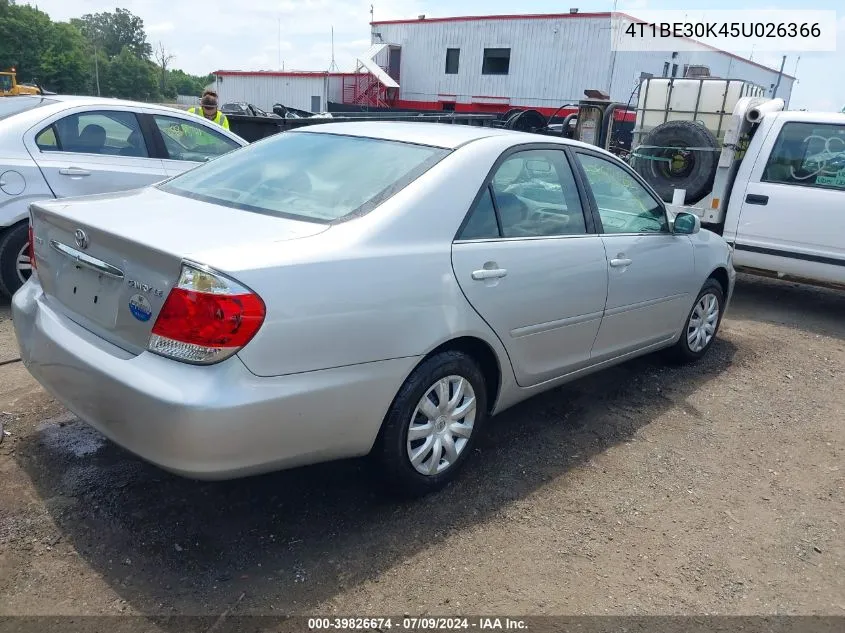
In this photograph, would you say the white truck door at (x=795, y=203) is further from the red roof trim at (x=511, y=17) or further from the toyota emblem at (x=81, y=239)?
the red roof trim at (x=511, y=17)

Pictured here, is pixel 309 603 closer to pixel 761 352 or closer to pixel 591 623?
pixel 591 623

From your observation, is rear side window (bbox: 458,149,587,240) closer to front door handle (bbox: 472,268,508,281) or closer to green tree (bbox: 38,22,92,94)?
front door handle (bbox: 472,268,508,281)

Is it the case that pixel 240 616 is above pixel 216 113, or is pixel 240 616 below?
below

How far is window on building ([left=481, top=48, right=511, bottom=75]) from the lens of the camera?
2857 centimetres

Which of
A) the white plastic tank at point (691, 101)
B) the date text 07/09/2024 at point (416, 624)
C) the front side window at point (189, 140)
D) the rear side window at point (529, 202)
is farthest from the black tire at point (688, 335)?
the front side window at point (189, 140)

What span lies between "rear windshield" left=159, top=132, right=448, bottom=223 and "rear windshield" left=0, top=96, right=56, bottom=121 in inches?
111

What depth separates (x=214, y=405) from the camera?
2.27 m

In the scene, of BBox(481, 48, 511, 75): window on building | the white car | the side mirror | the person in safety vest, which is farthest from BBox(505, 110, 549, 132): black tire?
BBox(481, 48, 511, 75): window on building

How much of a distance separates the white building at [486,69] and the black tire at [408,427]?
2518 cm

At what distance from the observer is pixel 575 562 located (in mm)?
2785

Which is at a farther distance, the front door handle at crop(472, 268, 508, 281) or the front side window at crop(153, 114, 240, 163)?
the front side window at crop(153, 114, 240, 163)

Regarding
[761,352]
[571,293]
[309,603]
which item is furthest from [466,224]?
[761,352]

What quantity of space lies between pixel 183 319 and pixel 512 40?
1121 inches

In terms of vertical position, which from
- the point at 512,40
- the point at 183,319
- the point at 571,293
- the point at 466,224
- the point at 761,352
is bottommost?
the point at 761,352
